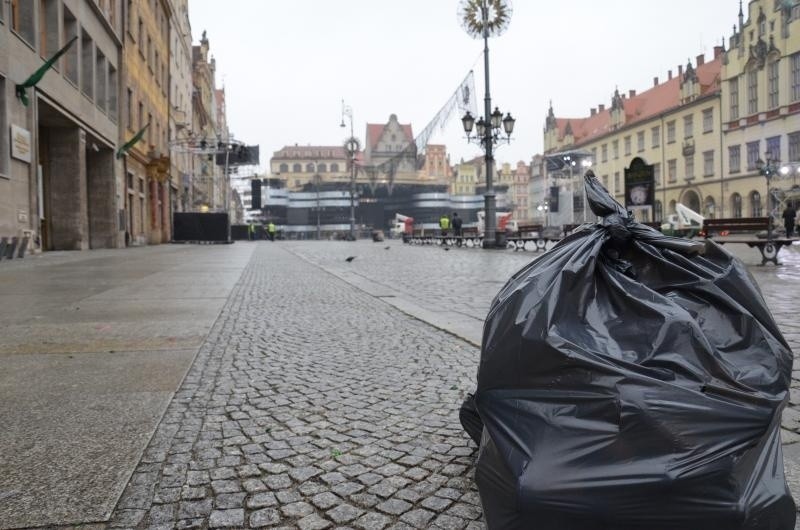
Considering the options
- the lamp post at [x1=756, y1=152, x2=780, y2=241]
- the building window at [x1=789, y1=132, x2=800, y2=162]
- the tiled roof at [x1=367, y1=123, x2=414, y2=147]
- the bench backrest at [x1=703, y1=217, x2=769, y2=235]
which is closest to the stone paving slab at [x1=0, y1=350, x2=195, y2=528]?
the bench backrest at [x1=703, y1=217, x2=769, y2=235]

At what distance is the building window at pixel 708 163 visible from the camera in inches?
1914

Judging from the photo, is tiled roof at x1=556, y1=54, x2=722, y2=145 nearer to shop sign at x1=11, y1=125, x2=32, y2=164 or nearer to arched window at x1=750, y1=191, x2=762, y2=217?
arched window at x1=750, y1=191, x2=762, y2=217

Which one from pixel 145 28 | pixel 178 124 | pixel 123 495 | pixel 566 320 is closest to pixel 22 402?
pixel 123 495

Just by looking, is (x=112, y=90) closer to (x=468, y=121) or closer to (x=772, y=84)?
(x=468, y=121)

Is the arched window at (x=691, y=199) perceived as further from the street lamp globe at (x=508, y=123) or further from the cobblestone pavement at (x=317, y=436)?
the cobblestone pavement at (x=317, y=436)

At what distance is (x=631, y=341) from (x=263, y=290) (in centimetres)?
694

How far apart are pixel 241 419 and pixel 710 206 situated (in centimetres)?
5314

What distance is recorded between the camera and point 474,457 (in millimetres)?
2025

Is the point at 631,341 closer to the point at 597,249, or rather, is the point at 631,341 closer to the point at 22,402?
the point at 597,249

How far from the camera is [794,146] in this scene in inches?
1597

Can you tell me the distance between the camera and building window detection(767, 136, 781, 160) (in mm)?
41438

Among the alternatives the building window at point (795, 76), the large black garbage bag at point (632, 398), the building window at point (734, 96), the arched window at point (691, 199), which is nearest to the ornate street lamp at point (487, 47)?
the large black garbage bag at point (632, 398)

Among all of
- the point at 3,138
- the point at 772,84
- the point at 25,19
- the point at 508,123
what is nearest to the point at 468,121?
the point at 508,123

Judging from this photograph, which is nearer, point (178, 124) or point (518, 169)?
point (178, 124)
